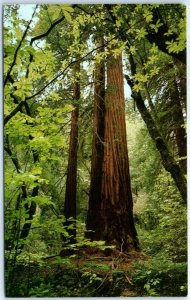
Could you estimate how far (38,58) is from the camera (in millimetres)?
2215

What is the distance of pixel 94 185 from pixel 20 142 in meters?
0.73

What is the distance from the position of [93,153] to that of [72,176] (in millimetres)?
353

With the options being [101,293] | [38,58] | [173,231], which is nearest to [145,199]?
[173,231]

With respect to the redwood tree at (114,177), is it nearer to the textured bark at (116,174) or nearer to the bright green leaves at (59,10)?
the textured bark at (116,174)

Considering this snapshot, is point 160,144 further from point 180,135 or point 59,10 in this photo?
point 59,10

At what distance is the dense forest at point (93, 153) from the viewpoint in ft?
7.71

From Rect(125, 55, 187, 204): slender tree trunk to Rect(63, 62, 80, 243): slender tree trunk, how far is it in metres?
0.43

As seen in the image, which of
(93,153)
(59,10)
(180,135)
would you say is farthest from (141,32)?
(93,153)

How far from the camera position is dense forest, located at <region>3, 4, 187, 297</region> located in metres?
2.35

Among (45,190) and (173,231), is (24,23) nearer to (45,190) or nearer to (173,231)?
(45,190)

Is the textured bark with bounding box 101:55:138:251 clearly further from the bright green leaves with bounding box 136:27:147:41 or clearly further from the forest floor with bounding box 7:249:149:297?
the bright green leaves with bounding box 136:27:147:41

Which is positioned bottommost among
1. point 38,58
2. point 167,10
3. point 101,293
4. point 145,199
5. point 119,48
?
point 101,293

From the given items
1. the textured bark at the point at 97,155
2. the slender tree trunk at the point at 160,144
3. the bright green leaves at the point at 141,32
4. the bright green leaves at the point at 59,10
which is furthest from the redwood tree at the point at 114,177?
the bright green leaves at the point at 59,10

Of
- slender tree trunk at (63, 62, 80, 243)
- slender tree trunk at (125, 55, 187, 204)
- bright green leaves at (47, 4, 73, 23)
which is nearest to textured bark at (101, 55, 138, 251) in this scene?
slender tree trunk at (125, 55, 187, 204)
